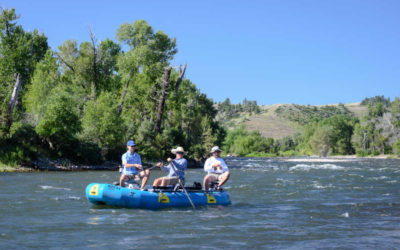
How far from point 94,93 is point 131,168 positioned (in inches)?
1168

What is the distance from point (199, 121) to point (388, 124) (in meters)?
51.2

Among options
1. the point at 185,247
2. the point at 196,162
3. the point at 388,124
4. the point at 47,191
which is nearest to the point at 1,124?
the point at 47,191

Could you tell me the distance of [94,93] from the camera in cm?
4266

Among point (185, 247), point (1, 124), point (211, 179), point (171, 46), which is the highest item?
point (171, 46)

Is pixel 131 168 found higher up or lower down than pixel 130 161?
lower down

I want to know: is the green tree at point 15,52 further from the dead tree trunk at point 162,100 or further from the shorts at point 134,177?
the shorts at point 134,177

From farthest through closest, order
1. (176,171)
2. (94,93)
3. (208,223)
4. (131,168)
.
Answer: (94,93), (176,171), (131,168), (208,223)

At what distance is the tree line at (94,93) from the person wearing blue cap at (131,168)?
20.9 metres

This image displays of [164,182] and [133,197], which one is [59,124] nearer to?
[164,182]

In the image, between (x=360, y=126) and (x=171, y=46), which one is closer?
(x=171, y=46)

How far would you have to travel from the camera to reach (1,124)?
105 feet

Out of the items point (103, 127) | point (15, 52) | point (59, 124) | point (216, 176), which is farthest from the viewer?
point (15, 52)

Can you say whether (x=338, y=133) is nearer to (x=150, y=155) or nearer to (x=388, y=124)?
(x=388, y=124)

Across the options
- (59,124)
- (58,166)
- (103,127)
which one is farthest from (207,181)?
Answer: (103,127)
